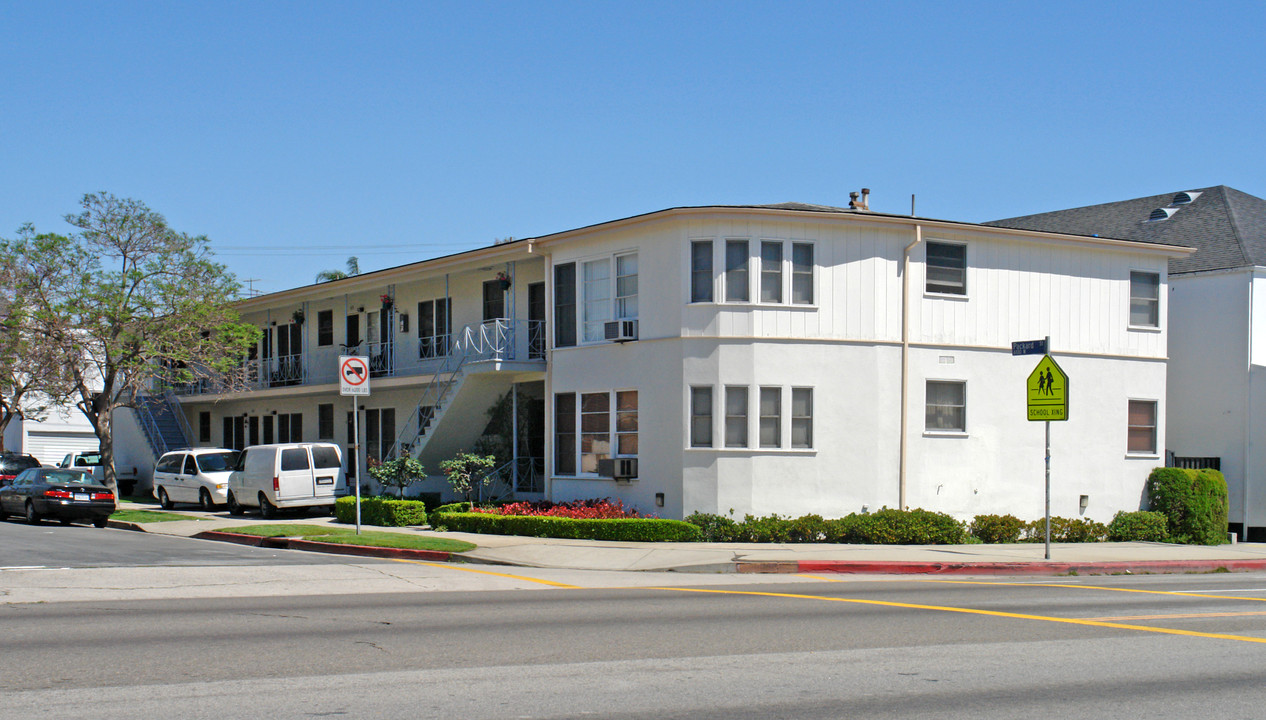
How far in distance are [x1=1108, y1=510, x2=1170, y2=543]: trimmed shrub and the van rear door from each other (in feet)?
60.0

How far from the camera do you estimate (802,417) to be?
71.8 ft

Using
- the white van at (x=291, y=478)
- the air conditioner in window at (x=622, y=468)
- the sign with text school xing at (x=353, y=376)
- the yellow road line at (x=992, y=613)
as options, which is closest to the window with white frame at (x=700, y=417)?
the air conditioner in window at (x=622, y=468)

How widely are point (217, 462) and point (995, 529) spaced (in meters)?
20.1

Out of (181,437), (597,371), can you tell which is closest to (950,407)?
(597,371)

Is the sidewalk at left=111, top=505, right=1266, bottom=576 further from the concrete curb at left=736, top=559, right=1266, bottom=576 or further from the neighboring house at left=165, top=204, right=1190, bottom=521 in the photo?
the neighboring house at left=165, top=204, right=1190, bottom=521

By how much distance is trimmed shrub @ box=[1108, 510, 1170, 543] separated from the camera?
77.0 feet

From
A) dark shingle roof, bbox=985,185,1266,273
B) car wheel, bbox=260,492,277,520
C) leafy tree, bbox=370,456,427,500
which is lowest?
car wheel, bbox=260,492,277,520

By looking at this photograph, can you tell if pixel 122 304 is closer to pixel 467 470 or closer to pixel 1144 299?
pixel 467 470

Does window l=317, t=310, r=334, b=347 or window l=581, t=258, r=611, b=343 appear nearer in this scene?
window l=581, t=258, r=611, b=343

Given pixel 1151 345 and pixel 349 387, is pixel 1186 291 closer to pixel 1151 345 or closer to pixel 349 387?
pixel 1151 345

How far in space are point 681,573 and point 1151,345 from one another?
44.6ft

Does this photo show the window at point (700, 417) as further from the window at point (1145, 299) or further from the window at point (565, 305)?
the window at point (1145, 299)

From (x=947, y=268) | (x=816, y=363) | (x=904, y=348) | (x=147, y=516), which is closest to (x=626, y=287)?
(x=816, y=363)

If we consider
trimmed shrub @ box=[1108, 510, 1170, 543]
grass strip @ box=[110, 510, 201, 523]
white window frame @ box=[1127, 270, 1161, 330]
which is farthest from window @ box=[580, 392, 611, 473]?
white window frame @ box=[1127, 270, 1161, 330]
